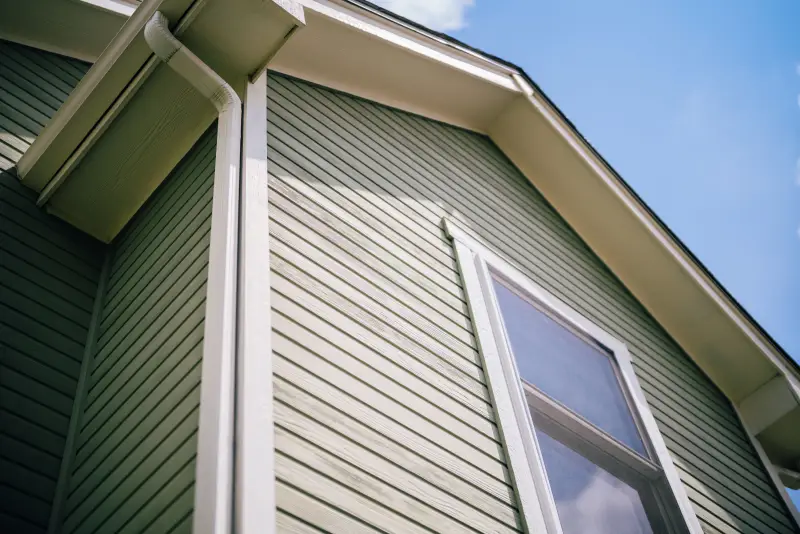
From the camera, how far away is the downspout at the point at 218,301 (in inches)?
86.8

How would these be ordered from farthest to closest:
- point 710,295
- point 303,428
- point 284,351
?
1. point 710,295
2. point 284,351
3. point 303,428

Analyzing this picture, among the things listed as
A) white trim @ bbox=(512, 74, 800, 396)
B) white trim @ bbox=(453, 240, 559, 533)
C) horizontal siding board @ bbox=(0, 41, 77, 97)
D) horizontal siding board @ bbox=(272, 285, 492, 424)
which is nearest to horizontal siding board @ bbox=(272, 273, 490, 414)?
horizontal siding board @ bbox=(272, 285, 492, 424)

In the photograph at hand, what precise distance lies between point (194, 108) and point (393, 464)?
208cm

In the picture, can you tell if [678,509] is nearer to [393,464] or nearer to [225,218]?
[393,464]

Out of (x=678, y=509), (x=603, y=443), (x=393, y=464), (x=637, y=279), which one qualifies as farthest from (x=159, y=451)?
(x=637, y=279)

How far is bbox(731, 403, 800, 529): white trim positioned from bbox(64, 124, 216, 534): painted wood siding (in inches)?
175

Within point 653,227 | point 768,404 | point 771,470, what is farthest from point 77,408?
point 768,404

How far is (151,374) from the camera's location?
121 inches

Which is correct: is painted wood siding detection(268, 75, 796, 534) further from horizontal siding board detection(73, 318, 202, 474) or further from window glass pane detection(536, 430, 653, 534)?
window glass pane detection(536, 430, 653, 534)

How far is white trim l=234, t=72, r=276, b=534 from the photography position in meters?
2.22

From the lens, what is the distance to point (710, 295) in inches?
239

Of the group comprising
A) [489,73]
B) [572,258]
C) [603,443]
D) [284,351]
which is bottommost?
[284,351]

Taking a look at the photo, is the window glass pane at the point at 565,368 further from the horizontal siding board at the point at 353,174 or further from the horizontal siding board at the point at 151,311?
the horizontal siding board at the point at 151,311

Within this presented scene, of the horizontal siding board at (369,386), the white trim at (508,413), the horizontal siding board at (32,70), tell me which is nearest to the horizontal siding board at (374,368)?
the horizontal siding board at (369,386)
